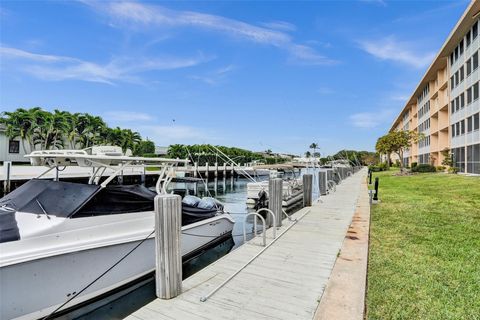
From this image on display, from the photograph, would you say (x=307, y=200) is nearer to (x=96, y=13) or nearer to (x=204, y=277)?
(x=204, y=277)

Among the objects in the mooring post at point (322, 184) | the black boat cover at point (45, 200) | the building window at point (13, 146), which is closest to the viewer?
the black boat cover at point (45, 200)

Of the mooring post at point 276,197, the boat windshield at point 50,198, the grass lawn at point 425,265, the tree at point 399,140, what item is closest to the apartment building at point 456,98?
the tree at point 399,140

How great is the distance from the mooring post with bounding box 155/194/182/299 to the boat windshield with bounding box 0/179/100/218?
2.20 metres

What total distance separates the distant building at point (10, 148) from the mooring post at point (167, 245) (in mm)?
56815

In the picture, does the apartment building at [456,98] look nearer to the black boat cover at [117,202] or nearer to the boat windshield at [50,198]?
the black boat cover at [117,202]

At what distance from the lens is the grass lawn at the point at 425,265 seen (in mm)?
3885

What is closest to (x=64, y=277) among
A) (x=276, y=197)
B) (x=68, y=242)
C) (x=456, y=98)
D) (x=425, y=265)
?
(x=68, y=242)

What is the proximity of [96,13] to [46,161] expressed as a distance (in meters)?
6.20

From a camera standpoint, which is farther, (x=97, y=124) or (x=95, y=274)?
(x=97, y=124)

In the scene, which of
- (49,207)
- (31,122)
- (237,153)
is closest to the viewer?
(49,207)

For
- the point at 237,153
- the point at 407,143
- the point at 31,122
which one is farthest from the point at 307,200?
the point at 237,153

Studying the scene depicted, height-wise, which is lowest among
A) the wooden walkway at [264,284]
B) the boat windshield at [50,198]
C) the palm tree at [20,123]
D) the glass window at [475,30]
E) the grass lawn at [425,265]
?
the wooden walkway at [264,284]

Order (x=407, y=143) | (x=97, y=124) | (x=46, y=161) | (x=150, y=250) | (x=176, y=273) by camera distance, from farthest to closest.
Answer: (x=97, y=124) < (x=407, y=143) < (x=46, y=161) < (x=150, y=250) < (x=176, y=273)

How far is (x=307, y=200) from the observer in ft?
42.1
